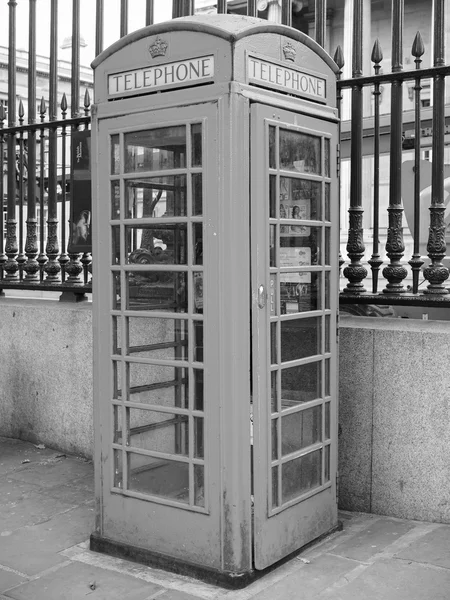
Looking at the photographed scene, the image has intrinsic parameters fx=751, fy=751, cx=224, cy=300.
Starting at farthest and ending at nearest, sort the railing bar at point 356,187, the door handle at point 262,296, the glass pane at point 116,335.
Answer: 1. the railing bar at point 356,187
2. the glass pane at point 116,335
3. the door handle at point 262,296

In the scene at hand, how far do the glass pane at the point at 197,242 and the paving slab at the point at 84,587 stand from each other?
149 centimetres

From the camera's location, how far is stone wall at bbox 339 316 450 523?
3.99m

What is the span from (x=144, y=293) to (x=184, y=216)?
0.45 meters

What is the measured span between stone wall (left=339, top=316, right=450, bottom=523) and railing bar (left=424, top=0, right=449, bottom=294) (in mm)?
287

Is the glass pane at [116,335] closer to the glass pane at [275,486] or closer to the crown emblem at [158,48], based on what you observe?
the glass pane at [275,486]

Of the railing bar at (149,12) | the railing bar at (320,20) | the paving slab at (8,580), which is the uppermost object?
the railing bar at (149,12)

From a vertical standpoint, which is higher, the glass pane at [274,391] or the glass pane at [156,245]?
the glass pane at [156,245]

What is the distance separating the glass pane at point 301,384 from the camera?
3.63 metres

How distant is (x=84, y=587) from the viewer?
342 cm

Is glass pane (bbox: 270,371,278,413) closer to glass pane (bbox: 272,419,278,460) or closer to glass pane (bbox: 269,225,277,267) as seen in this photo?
glass pane (bbox: 272,419,278,460)

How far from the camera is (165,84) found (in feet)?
11.3

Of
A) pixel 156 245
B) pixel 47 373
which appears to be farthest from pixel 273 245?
pixel 47 373

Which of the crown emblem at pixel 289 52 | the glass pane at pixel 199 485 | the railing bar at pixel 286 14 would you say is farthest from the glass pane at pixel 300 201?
the railing bar at pixel 286 14

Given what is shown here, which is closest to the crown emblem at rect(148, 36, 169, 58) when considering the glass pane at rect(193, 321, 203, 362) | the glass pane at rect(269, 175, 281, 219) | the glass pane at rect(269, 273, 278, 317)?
the glass pane at rect(269, 175, 281, 219)
